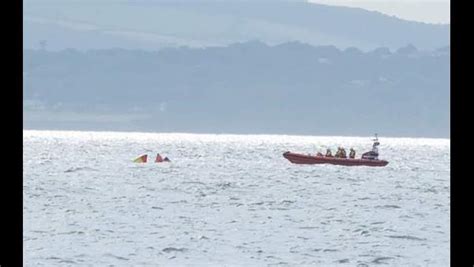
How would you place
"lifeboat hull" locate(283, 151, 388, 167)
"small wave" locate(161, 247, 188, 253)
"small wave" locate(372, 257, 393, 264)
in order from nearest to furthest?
1. "small wave" locate(372, 257, 393, 264)
2. "small wave" locate(161, 247, 188, 253)
3. "lifeboat hull" locate(283, 151, 388, 167)

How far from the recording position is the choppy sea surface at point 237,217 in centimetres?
2325

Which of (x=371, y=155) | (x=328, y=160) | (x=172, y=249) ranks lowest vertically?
(x=172, y=249)

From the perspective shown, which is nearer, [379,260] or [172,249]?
[379,260]

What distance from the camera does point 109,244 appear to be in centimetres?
2617

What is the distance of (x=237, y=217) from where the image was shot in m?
37.2

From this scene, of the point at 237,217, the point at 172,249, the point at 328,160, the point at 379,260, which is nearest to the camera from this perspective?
the point at 379,260

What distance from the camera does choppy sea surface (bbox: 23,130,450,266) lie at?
915 inches

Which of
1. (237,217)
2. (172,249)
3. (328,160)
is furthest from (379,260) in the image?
(328,160)

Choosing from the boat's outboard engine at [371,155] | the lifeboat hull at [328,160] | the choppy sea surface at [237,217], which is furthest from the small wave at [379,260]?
the boat's outboard engine at [371,155]

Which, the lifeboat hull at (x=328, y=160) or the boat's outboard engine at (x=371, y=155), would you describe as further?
the boat's outboard engine at (x=371, y=155)

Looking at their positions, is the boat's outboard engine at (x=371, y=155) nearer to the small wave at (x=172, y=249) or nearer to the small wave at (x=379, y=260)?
the small wave at (x=172, y=249)

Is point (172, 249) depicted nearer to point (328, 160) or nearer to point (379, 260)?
point (379, 260)

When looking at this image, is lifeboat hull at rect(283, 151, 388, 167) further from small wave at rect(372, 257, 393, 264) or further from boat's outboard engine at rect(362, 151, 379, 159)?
small wave at rect(372, 257, 393, 264)

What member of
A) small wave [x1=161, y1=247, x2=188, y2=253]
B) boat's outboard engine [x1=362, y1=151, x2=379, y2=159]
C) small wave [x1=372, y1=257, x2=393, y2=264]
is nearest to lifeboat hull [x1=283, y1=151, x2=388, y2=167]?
boat's outboard engine [x1=362, y1=151, x2=379, y2=159]
